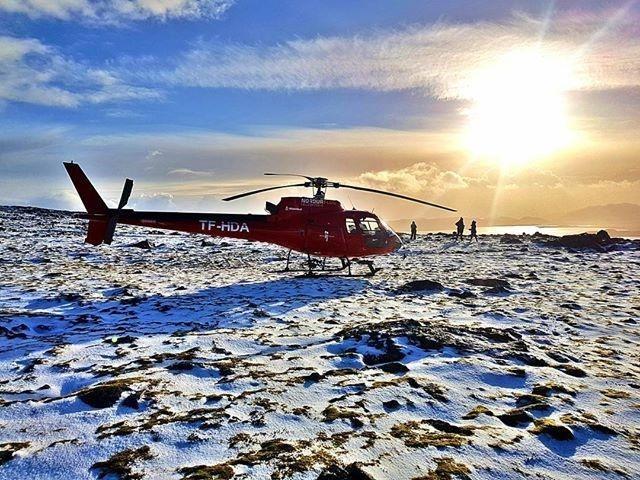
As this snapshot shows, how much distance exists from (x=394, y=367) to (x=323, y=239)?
10835 mm

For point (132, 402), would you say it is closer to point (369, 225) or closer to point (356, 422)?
point (356, 422)

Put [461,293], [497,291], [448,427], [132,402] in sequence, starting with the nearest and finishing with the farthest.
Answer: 1. [448,427]
2. [132,402]
3. [461,293]
4. [497,291]

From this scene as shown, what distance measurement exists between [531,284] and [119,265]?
654 inches

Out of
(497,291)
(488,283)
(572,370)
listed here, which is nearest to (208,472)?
(572,370)

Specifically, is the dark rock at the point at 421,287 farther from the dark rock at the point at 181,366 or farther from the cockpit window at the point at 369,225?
the dark rock at the point at 181,366

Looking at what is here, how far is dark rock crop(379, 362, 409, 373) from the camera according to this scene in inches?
247

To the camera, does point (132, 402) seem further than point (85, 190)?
No

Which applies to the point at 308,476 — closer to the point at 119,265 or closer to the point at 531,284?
the point at 531,284

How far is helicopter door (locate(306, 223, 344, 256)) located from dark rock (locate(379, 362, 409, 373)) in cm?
1067

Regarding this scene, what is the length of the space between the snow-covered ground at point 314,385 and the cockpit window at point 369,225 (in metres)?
5.21

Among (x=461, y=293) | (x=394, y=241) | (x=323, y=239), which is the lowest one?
(x=461, y=293)

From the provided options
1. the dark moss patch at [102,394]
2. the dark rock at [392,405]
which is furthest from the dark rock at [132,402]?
the dark rock at [392,405]

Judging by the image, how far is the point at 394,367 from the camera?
20.9ft

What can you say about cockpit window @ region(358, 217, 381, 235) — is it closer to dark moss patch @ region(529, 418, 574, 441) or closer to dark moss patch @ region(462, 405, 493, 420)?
dark moss patch @ region(462, 405, 493, 420)
